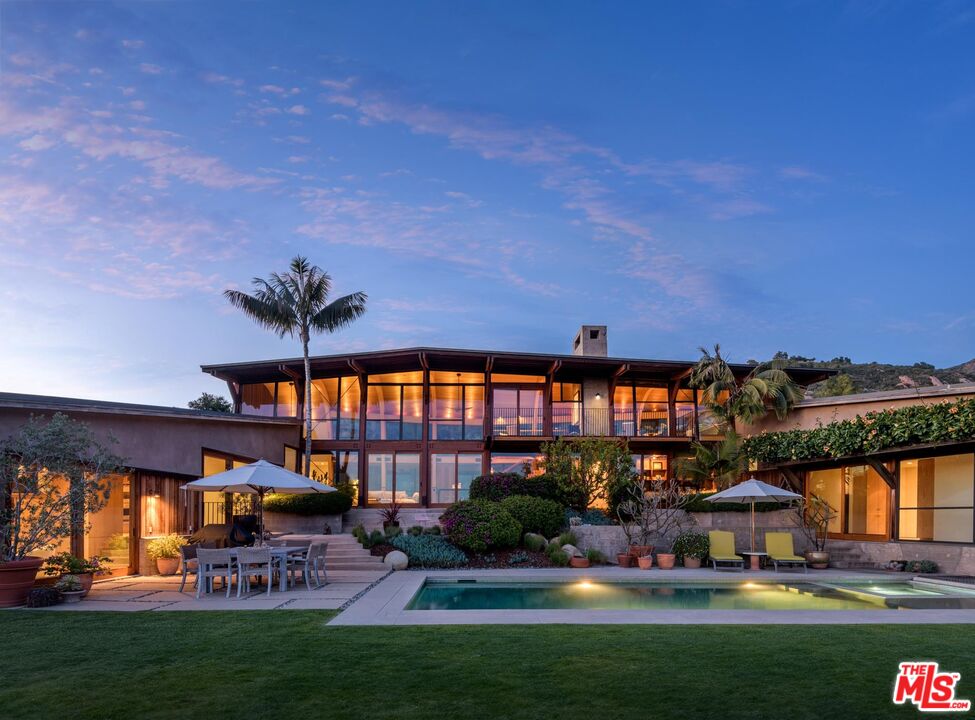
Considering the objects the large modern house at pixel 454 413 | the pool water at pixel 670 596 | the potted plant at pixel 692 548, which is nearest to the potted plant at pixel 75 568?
the pool water at pixel 670 596

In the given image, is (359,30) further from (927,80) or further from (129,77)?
(927,80)

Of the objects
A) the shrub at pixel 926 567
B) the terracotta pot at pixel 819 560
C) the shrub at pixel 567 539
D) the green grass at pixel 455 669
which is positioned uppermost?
the green grass at pixel 455 669

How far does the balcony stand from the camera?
25.5m

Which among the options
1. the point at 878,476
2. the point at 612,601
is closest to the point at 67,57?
the point at 612,601

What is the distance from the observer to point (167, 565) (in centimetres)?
1548

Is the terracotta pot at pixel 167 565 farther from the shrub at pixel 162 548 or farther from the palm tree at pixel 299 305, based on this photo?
the palm tree at pixel 299 305

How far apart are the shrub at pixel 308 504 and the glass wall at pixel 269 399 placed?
16.4 ft

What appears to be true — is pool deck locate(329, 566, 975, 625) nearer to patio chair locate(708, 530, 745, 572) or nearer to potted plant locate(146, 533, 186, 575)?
potted plant locate(146, 533, 186, 575)

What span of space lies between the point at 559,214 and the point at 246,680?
2132 centimetres

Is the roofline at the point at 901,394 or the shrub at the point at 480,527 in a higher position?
the roofline at the point at 901,394

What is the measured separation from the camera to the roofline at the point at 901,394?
17.6 m

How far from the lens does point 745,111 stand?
20781 millimetres

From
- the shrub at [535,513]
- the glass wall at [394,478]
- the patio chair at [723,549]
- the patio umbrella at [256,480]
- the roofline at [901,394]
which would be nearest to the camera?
the patio umbrella at [256,480]
